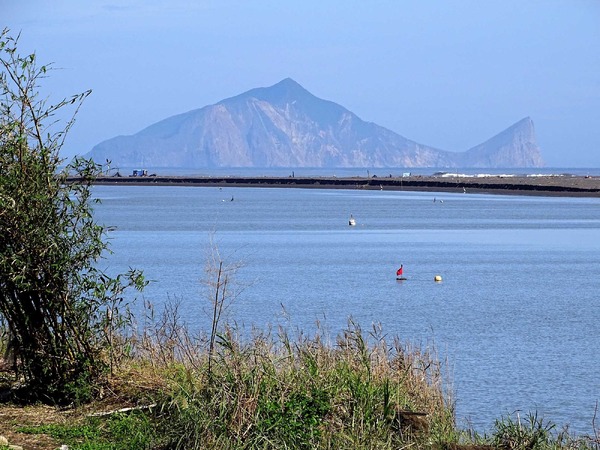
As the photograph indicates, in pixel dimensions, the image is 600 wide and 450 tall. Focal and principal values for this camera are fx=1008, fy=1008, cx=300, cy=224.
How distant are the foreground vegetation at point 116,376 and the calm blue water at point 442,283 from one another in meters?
2.53

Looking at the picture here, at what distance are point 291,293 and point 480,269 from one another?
603 inches

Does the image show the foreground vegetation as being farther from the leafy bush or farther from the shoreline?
the shoreline

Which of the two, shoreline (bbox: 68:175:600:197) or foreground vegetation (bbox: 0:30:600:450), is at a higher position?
foreground vegetation (bbox: 0:30:600:450)

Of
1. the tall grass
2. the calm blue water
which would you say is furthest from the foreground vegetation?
the calm blue water

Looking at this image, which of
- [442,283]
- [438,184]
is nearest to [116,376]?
[442,283]

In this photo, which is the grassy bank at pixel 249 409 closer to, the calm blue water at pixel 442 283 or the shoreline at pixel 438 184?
the calm blue water at pixel 442 283

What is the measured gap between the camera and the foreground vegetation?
1011cm

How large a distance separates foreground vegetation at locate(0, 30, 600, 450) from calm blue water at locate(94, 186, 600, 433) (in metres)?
2.53

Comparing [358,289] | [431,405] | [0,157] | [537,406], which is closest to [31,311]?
[0,157]

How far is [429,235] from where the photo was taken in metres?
69.7

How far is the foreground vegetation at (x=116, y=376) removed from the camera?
10.1m

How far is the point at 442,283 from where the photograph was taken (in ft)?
138

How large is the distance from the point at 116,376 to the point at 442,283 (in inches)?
1240

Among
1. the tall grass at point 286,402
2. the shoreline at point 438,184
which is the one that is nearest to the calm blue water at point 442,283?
the tall grass at point 286,402
